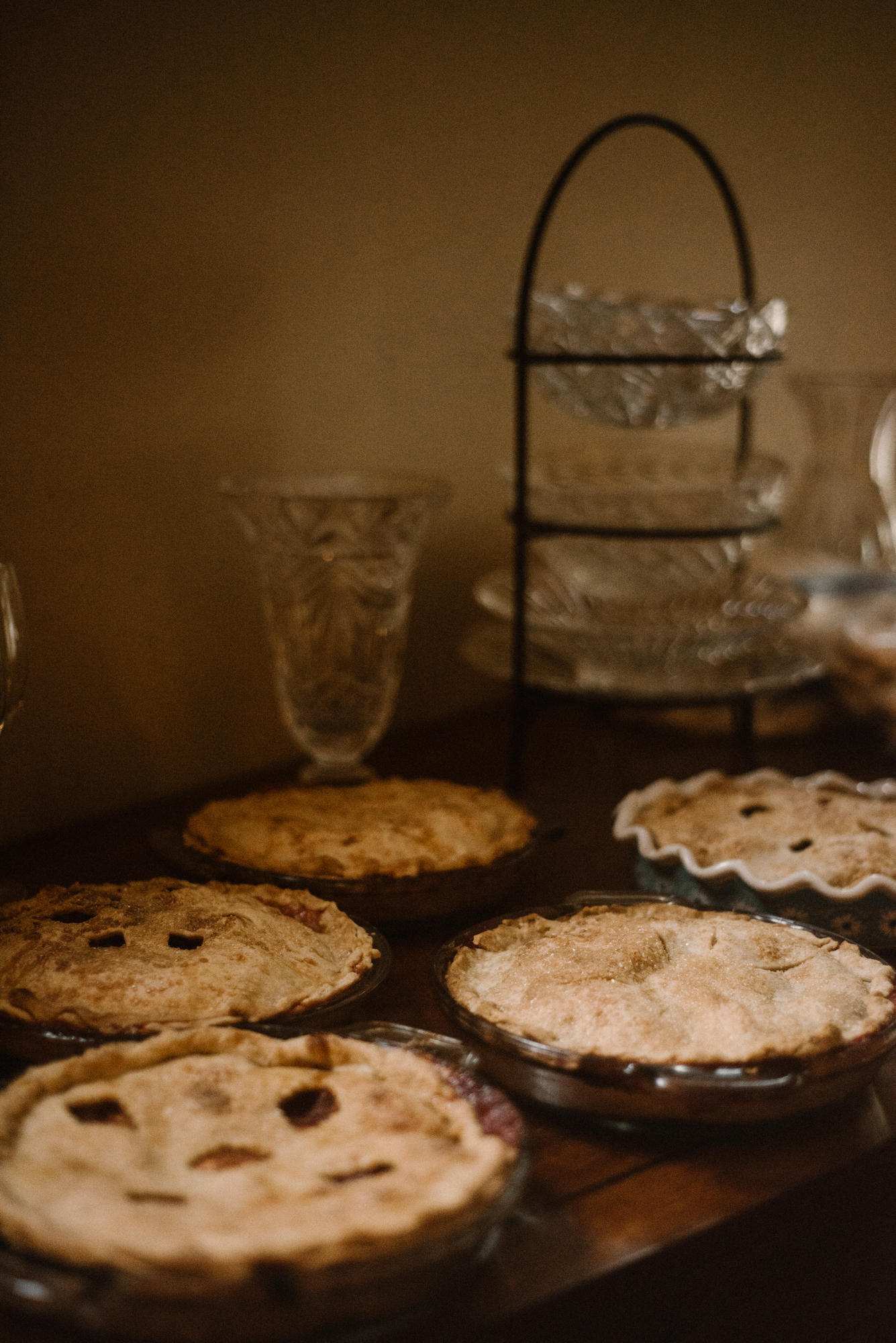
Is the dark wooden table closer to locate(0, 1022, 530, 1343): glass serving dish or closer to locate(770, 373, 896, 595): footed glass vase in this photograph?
locate(0, 1022, 530, 1343): glass serving dish

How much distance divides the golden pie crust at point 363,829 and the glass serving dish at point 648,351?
0.40 meters

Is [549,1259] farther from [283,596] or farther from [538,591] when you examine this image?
[538,591]

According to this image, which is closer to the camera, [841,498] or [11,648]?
[11,648]

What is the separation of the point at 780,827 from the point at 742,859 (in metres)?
0.07

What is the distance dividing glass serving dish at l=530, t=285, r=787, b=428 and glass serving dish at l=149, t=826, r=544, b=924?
467 millimetres

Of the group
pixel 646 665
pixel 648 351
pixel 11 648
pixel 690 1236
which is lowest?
pixel 690 1236

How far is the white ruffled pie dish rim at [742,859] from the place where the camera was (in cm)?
91

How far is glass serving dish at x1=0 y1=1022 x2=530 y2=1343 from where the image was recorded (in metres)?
0.48

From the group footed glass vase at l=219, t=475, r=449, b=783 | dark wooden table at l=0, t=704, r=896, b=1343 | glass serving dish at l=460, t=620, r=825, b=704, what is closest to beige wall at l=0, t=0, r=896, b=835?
footed glass vase at l=219, t=475, r=449, b=783

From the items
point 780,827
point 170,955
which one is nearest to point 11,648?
point 170,955

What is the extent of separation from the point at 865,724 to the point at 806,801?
20.4 inches

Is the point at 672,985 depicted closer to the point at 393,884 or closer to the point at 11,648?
the point at 393,884

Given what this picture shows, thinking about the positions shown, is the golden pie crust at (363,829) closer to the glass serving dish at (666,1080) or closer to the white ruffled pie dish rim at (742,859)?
the white ruffled pie dish rim at (742,859)

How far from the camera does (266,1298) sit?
1.60 feet
